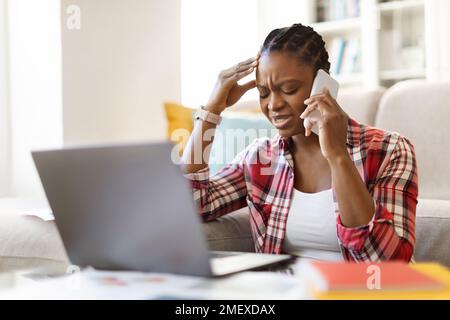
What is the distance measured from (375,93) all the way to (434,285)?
147 cm

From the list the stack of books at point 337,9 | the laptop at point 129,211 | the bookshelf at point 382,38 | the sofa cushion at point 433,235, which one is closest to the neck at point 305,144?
the sofa cushion at point 433,235

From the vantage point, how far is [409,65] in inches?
125

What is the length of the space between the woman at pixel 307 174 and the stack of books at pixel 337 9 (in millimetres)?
2197

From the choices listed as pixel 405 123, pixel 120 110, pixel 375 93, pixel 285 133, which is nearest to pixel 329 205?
pixel 285 133

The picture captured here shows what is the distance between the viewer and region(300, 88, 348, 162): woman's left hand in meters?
1.03

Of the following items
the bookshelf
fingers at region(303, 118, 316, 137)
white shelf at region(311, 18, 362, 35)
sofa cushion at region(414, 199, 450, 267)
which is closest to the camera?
fingers at region(303, 118, 316, 137)

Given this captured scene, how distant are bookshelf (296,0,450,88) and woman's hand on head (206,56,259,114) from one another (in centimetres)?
196

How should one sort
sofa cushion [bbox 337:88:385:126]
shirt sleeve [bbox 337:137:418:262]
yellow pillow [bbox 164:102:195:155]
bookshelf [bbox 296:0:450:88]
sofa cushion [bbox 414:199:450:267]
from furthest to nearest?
bookshelf [bbox 296:0:450:88] < yellow pillow [bbox 164:102:195:155] < sofa cushion [bbox 337:88:385:126] < sofa cushion [bbox 414:199:450:267] < shirt sleeve [bbox 337:137:418:262]

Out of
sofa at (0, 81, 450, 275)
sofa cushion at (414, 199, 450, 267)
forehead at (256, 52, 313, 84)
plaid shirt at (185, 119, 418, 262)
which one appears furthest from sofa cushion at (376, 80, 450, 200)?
forehead at (256, 52, 313, 84)

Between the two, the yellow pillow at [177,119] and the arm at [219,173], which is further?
the yellow pillow at [177,119]

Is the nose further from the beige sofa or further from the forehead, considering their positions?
the beige sofa

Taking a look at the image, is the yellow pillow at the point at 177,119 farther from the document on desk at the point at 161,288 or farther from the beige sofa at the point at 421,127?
the document on desk at the point at 161,288

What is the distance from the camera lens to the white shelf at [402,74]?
3.13 meters
